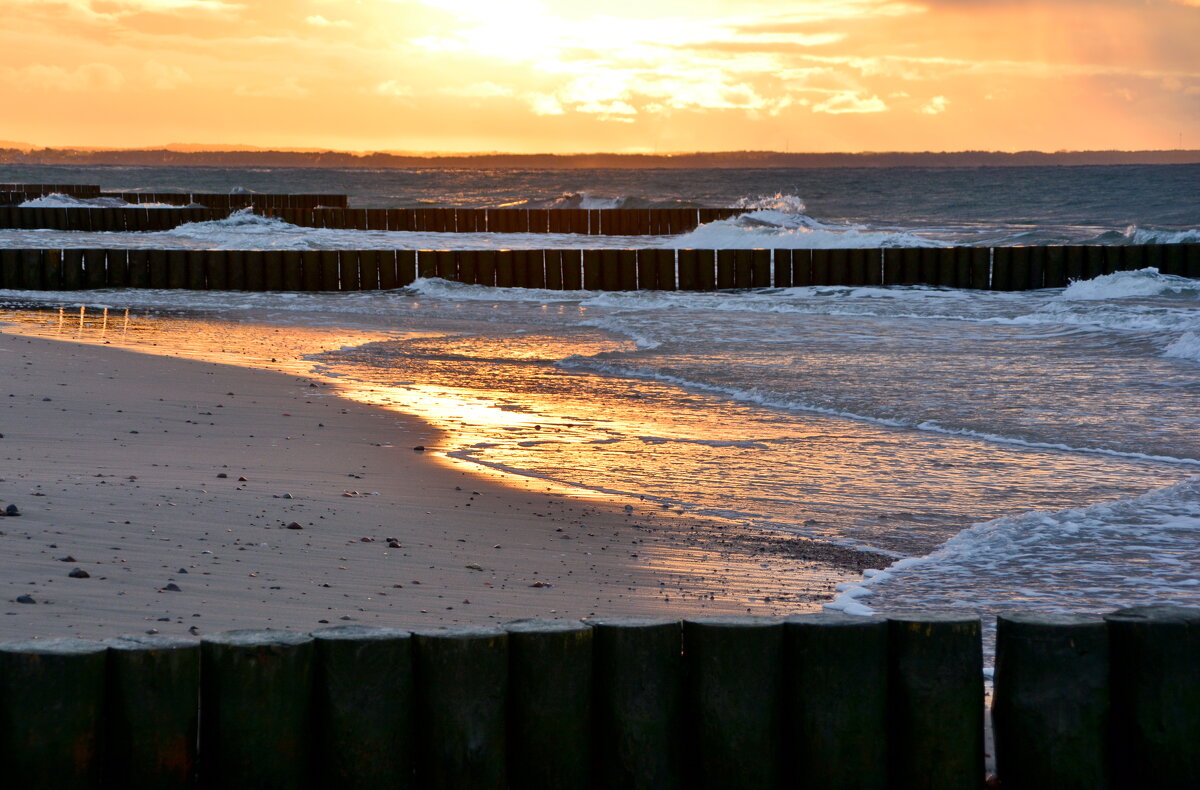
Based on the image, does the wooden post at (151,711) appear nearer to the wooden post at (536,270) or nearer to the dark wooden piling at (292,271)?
the dark wooden piling at (292,271)

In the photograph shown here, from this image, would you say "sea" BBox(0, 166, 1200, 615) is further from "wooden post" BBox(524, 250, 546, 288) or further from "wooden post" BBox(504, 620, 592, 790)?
"wooden post" BBox(504, 620, 592, 790)

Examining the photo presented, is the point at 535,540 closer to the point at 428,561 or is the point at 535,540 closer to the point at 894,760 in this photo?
the point at 428,561

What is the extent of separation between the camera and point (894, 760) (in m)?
3.26

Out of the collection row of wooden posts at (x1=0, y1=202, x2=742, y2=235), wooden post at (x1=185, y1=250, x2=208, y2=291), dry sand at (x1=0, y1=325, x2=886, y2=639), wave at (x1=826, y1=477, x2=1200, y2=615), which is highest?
row of wooden posts at (x1=0, y1=202, x2=742, y2=235)

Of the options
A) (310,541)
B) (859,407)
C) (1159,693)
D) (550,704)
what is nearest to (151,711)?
(550,704)

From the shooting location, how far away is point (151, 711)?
2.97m

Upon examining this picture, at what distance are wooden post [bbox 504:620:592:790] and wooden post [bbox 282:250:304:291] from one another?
20.2m

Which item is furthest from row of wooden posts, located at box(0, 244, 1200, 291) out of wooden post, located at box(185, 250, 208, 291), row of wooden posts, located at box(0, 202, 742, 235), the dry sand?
row of wooden posts, located at box(0, 202, 742, 235)

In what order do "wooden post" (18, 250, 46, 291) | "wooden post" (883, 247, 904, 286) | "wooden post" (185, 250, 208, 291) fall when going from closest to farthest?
1. "wooden post" (18, 250, 46, 291)
2. "wooden post" (185, 250, 208, 291)
3. "wooden post" (883, 247, 904, 286)

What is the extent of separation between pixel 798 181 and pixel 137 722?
373 feet

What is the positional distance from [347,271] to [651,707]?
67.1ft

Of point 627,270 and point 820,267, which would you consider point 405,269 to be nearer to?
point 627,270

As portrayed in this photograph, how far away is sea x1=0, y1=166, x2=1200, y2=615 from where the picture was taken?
18.7ft

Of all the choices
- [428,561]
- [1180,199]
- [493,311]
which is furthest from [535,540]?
[1180,199]
